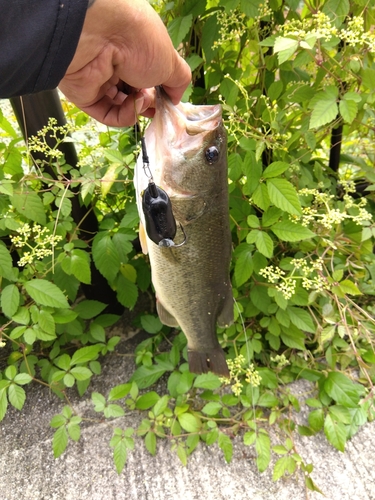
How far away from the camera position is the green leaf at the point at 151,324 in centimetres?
236

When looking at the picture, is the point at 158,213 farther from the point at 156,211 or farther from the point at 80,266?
the point at 80,266

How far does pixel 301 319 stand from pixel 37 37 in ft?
5.52

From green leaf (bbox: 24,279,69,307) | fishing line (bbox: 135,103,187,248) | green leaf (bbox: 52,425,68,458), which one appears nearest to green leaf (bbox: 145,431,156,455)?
green leaf (bbox: 52,425,68,458)

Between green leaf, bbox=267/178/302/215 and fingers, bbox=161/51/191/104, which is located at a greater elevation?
fingers, bbox=161/51/191/104

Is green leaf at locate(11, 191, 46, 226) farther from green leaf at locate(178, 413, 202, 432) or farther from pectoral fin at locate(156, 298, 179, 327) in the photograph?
green leaf at locate(178, 413, 202, 432)

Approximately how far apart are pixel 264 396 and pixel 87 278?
112 centimetres

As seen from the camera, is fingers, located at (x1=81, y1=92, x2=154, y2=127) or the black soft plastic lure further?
fingers, located at (x1=81, y1=92, x2=154, y2=127)

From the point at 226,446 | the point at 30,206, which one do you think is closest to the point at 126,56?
the point at 30,206

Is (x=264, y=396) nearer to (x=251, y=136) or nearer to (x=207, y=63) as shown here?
(x=251, y=136)

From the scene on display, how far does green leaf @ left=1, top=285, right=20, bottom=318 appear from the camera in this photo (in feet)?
5.84

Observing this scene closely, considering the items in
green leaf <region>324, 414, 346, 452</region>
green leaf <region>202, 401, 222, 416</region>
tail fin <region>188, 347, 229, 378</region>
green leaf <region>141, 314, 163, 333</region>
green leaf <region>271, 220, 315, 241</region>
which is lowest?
green leaf <region>324, 414, 346, 452</region>

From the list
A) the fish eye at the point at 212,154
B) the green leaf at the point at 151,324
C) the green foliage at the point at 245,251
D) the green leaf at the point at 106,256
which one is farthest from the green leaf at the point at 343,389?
the fish eye at the point at 212,154

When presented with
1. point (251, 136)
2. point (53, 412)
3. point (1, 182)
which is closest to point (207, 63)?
point (251, 136)

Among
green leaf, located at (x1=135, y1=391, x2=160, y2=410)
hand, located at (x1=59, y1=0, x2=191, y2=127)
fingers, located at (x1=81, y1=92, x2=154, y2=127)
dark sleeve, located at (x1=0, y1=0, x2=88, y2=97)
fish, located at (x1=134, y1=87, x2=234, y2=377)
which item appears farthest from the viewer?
green leaf, located at (x1=135, y1=391, x2=160, y2=410)
